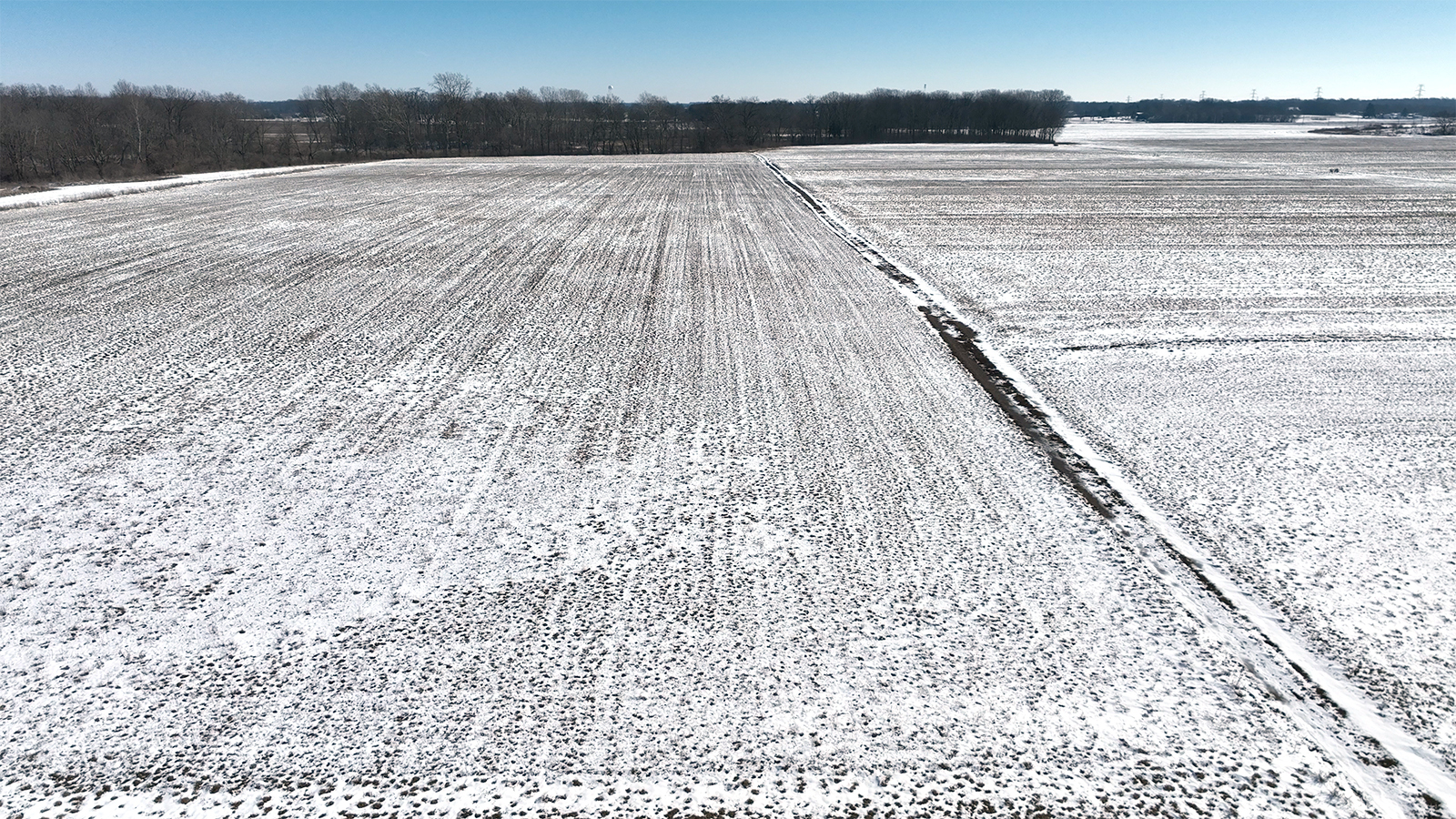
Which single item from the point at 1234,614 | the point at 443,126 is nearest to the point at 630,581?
the point at 1234,614

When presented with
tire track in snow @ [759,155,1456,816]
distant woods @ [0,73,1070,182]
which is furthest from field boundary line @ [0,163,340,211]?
tire track in snow @ [759,155,1456,816]

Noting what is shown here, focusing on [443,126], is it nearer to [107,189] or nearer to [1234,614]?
[107,189]

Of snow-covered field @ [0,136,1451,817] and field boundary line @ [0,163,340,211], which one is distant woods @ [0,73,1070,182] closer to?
field boundary line @ [0,163,340,211]

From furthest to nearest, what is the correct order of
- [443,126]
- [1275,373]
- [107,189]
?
[443,126] → [107,189] → [1275,373]

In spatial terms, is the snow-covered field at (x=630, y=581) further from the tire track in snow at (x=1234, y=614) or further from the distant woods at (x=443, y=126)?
the distant woods at (x=443, y=126)

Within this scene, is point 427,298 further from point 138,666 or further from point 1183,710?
point 1183,710

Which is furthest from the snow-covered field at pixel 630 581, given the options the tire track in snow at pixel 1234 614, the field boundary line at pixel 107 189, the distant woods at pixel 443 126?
the distant woods at pixel 443 126
